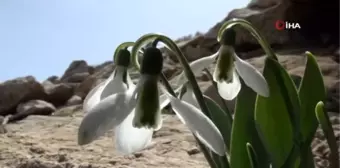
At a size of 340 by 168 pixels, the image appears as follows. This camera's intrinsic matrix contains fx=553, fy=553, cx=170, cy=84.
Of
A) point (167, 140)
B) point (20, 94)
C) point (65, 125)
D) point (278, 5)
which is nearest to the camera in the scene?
point (167, 140)

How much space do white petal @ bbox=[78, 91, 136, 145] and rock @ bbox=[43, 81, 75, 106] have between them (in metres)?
2.39

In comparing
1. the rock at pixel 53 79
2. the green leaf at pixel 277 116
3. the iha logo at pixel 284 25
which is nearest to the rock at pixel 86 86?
the rock at pixel 53 79

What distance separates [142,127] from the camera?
1.92 ft

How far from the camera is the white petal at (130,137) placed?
62 centimetres

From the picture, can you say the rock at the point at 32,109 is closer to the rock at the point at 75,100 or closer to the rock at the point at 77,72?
the rock at the point at 75,100

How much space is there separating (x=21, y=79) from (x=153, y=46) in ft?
7.80

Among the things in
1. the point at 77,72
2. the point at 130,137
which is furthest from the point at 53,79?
the point at 130,137

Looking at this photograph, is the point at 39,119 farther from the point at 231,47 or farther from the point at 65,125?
the point at 231,47

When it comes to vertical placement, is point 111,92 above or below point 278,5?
above

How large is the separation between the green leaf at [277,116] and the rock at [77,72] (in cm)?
258

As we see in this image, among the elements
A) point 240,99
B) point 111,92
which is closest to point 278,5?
point 240,99

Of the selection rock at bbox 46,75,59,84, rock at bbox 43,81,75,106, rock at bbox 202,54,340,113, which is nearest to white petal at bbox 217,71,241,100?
rock at bbox 202,54,340,113

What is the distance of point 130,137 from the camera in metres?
0.62

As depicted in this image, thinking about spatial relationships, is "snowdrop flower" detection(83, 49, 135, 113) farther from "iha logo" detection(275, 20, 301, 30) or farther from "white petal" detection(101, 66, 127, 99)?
"iha logo" detection(275, 20, 301, 30)
